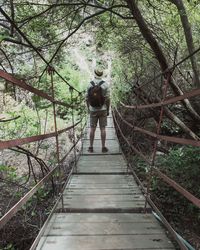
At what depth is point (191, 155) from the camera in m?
4.59

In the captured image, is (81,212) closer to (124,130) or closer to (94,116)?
(94,116)

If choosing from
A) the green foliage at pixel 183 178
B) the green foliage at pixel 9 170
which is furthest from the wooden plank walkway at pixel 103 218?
the green foliage at pixel 9 170

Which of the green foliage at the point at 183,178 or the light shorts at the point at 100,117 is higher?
the light shorts at the point at 100,117

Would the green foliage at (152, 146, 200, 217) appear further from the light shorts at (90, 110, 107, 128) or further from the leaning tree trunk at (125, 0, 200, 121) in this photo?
the light shorts at (90, 110, 107, 128)

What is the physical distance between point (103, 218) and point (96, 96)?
320 centimetres

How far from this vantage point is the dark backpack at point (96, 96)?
5974mm

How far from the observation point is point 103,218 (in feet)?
10.2

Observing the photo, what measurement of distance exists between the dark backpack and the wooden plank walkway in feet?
4.84

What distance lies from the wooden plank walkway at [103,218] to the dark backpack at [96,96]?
1.48 metres

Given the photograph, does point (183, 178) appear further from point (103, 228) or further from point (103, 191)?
point (103, 228)

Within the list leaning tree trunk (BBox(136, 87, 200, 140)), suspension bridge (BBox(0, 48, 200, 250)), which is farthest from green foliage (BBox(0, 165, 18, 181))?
leaning tree trunk (BBox(136, 87, 200, 140))

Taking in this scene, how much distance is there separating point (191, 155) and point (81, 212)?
1892 millimetres

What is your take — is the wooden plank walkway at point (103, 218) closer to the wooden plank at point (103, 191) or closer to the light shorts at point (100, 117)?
the wooden plank at point (103, 191)

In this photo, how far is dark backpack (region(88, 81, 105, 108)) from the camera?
19.6ft
